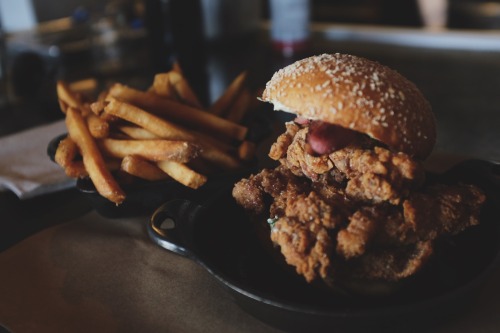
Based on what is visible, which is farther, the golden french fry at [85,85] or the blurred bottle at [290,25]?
the golden french fry at [85,85]

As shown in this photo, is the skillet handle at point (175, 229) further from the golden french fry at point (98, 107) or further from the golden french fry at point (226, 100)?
the golden french fry at point (226, 100)

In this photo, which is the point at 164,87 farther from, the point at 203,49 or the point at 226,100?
the point at 203,49

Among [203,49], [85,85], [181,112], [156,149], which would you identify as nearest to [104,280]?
[156,149]

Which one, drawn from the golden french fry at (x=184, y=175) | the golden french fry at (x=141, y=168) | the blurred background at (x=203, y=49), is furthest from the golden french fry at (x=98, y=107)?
the blurred background at (x=203, y=49)

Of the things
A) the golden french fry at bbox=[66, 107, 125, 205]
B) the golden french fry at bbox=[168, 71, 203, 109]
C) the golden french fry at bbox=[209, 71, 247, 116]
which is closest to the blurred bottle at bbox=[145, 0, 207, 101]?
the golden french fry at bbox=[209, 71, 247, 116]

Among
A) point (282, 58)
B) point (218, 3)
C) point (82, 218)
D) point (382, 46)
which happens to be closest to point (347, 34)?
point (382, 46)

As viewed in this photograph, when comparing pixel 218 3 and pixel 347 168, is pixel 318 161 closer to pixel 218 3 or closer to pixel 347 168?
pixel 347 168
